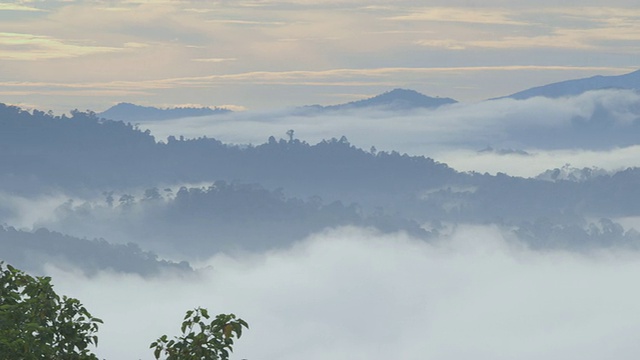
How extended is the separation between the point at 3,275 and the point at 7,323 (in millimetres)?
2858

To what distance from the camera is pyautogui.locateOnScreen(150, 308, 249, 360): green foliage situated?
18922mm

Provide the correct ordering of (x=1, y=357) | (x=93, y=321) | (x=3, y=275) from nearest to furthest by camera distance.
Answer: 1. (x=1, y=357)
2. (x=93, y=321)
3. (x=3, y=275)

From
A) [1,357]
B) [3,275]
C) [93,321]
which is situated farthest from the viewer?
[3,275]

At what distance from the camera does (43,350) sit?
61.5 ft

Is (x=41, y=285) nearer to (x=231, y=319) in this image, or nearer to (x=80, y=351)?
(x=80, y=351)

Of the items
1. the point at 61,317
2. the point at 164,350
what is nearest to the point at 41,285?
the point at 61,317

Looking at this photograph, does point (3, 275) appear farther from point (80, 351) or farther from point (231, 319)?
point (231, 319)

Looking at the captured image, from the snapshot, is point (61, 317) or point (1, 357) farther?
point (61, 317)

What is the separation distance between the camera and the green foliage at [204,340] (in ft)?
62.1

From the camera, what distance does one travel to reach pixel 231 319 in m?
19.0

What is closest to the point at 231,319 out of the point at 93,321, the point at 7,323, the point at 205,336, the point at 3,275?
the point at 205,336

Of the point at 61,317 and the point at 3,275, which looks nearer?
the point at 61,317

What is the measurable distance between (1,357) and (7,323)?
3.33 feet

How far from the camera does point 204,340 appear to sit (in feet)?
62.4
